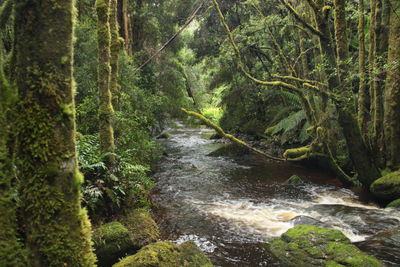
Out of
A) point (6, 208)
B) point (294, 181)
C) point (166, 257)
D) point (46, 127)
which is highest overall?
point (46, 127)

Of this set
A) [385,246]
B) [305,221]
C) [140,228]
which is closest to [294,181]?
[305,221]

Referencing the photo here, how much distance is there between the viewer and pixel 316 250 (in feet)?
15.1

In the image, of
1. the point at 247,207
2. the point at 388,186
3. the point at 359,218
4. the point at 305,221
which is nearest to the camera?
the point at 305,221

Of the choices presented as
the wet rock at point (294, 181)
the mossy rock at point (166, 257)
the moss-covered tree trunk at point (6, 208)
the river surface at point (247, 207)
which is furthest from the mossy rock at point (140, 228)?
the wet rock at point (294, 181)

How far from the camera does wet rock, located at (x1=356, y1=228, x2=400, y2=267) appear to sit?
182 inches

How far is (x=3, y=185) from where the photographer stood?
1781 mm

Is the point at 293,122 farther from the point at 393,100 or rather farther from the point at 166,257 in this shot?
the point at 166,257

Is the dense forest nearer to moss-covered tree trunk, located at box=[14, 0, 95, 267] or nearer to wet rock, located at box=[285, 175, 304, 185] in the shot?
moss-covered tree trunk, located at box=[14, 0, 95, 267]

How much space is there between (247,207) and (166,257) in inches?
143

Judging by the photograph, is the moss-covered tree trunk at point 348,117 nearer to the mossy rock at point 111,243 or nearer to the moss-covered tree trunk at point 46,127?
the mossy rock at point 111,243

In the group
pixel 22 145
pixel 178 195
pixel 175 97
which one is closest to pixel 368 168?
pixel 178 195

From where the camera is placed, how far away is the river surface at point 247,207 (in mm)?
5469

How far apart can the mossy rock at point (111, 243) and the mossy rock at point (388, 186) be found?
18.8 feet

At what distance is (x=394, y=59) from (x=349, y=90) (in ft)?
3.80
